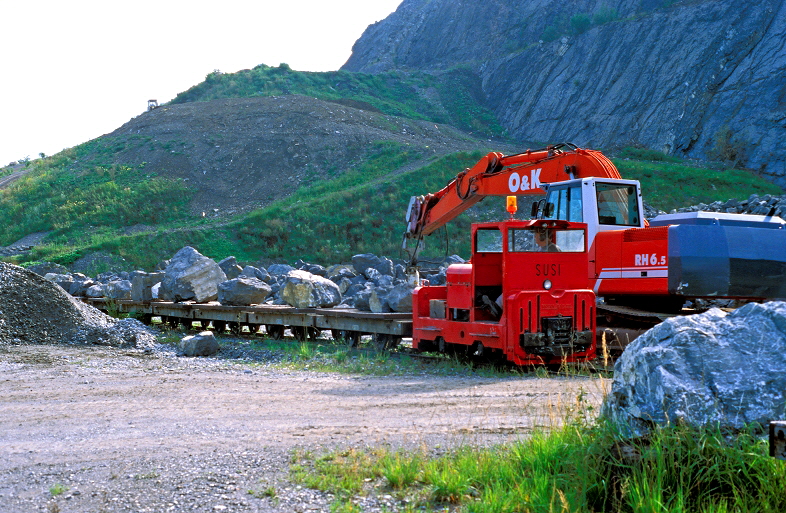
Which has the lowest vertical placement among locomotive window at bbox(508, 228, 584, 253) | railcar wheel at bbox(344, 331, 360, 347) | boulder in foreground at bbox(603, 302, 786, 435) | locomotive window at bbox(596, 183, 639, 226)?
railcar wheel at bbox(344, 331, 360, 347)

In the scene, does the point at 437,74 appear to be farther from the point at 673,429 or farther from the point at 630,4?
the point at 673,429

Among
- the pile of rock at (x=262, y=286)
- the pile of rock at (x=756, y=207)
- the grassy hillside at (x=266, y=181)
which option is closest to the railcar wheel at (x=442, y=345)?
the pile of rock at (x=262, y=286)

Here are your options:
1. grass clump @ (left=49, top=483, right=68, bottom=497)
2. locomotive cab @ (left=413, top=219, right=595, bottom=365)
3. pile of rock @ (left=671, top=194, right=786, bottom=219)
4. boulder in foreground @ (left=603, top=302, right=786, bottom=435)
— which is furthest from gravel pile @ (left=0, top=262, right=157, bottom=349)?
pile of rock @ (left=671, top=194, right=786, bottom=219)

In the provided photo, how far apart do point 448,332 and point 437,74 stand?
214 feet

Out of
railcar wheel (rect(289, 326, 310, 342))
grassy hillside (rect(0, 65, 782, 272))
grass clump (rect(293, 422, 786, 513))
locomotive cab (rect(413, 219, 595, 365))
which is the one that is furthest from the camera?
grassy hillside (rect(0, 65, 782, 272))

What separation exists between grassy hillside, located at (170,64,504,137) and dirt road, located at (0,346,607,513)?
172 ft

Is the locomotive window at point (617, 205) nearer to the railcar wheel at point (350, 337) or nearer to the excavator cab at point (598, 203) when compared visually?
the excavator cab at point (598, 203)

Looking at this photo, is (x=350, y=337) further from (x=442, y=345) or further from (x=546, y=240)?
(x=546, y=240)

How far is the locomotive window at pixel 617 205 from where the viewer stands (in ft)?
42.5

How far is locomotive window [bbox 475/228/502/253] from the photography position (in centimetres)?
1188

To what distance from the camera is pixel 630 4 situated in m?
66.5

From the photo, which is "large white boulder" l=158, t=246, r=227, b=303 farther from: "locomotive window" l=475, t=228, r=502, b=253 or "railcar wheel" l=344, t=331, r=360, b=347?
"locomotive window" l=475, t=228, r=502, b=253

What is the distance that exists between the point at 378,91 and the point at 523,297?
60338 mm

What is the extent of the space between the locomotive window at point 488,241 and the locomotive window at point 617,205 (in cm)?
212
